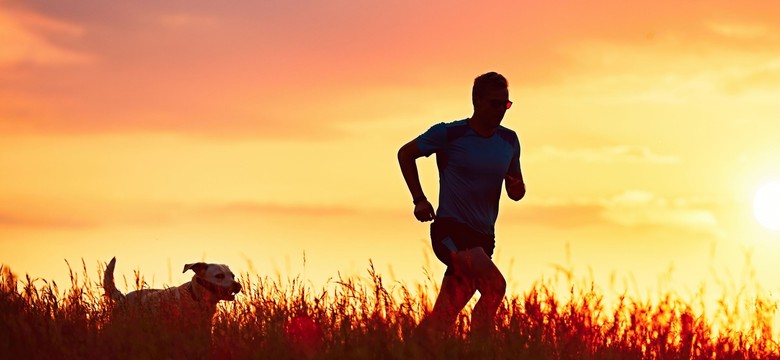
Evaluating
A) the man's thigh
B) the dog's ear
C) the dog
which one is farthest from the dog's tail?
the man's thigh

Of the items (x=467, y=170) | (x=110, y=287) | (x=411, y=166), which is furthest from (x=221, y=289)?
(x=467, y=170)

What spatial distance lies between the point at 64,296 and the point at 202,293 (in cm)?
223

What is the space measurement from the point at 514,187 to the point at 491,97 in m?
0.79

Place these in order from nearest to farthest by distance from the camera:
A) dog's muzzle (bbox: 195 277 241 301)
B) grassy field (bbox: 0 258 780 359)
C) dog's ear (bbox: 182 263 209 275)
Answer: grassy field (bbox: 0 258 780 359)
dog's muzzle (bbox: 195 277 241 301)
dog's ear (bbox: 182 263 209 275)

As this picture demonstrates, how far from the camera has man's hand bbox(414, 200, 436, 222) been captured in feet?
26.5

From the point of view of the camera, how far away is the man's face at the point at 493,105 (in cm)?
821

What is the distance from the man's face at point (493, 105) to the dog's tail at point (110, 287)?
407 centimetres

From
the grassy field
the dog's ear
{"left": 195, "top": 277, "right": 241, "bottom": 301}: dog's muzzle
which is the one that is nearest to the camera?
the grassy field

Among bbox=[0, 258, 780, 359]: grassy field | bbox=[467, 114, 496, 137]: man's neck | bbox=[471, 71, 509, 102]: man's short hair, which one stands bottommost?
bbox=[0, 258, 780, 359]: grassy field

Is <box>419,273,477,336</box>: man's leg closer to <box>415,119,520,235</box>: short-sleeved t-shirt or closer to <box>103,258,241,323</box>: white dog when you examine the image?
<box>415,119,520,235</box>: short-sleeved t-shirt

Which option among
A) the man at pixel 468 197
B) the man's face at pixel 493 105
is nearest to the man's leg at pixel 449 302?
the man at pixel 468 197

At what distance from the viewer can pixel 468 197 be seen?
8.26 meters

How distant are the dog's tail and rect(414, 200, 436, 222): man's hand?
352cm

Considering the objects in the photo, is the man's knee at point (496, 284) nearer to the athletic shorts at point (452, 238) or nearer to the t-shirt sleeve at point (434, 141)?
the athletic shorts at point (452, 238)
